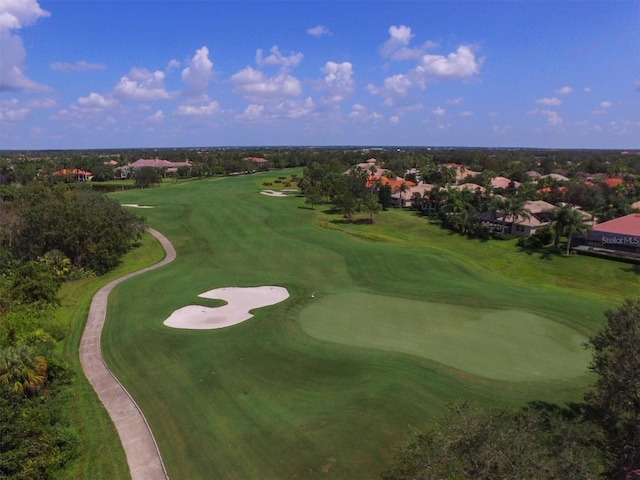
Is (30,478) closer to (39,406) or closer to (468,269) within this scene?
(39,406)

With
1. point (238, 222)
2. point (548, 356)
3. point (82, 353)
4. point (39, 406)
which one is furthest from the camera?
point (238, 222)

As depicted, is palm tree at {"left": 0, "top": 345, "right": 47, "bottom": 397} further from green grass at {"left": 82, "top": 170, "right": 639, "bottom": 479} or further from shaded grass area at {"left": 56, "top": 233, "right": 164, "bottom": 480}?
green grass at {"left": 82, "top": 170, "right": 639, "bottom": 479}

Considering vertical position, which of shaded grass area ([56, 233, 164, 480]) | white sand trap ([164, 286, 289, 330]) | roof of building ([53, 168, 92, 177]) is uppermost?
roof of building ([53, 168, 92, 177])

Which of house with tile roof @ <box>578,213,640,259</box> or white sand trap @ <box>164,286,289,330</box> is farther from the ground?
house with tile roof @ <box>578,213,640,259</box>

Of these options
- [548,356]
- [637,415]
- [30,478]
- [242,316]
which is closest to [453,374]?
[548,356]

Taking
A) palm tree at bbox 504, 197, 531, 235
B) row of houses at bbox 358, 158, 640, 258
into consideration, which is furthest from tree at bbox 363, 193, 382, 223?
palm tree at bbox 504, 197, 531, 235
